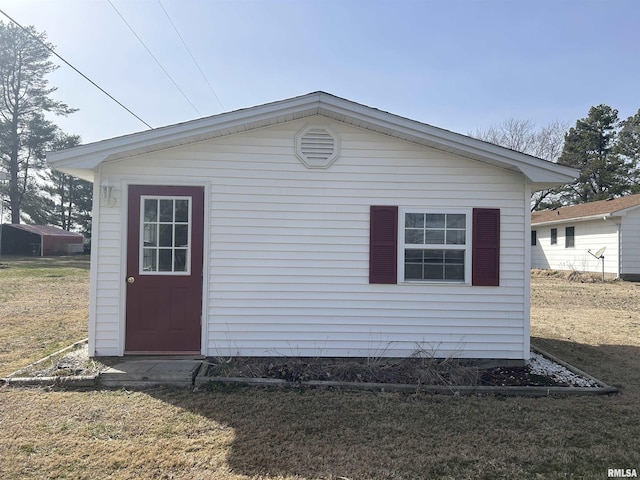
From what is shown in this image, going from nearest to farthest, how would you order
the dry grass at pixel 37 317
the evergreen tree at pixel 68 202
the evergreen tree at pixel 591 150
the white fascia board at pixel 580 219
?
the dry grass at pixel 37 317 → the white fascia board at pixel 580 219 → the evergreen tree at pixel 591 150 → the evergreen tree at pixel 68 202

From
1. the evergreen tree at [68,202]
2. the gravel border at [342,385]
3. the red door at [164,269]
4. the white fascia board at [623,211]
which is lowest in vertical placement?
the gravel border at [342,385]

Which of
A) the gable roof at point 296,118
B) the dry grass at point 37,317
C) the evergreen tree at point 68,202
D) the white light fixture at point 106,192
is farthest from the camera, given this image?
the evergreen tree at point 68,202

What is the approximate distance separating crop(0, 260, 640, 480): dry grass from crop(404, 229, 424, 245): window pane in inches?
78.3

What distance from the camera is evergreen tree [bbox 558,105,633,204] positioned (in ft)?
100

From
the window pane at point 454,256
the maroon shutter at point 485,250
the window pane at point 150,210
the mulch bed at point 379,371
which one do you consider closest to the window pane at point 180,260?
the window pane at point 150,210

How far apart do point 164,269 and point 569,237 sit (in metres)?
19.7

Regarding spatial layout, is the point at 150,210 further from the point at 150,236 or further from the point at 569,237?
the point at 569,237

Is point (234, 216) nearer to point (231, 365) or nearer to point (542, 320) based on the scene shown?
point (231, 365)

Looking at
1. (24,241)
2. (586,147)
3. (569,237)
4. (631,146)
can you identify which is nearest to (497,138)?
(586,147)

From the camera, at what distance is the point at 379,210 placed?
531 cm

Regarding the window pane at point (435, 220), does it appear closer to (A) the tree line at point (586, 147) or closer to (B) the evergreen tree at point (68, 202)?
(A) the tree line at point (586, 147)

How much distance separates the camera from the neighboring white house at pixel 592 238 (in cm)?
1573

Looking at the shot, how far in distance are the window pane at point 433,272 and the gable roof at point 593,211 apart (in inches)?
562

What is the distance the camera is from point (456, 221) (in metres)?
5.37
